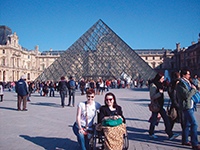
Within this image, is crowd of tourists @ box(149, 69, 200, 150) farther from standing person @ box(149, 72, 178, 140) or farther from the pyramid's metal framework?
the pyramid's metal framework

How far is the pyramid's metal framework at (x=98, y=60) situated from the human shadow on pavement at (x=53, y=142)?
735 inches

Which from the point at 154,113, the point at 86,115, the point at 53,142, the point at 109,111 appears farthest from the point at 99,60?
the point at 109,111

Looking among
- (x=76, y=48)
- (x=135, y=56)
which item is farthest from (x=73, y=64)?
(x=135, y=56)

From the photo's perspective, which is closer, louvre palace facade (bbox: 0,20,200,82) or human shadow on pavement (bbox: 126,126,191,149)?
human shadow on pavement (bbox: 126,126,191,149)

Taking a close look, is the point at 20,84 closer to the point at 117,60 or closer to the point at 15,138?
the point at 15,138

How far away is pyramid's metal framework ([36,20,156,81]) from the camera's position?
2231 cm

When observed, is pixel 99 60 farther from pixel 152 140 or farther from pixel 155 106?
pixel 152 140

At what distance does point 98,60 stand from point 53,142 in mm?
20179

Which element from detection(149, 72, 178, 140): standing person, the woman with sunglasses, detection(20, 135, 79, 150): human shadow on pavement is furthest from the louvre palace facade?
the woman with sunglasses

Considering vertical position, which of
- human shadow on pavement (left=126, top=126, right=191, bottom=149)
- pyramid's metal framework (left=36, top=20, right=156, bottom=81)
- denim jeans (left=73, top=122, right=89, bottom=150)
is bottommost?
human shadow on pavement (left=126, top=126, right=191, bottom=149)

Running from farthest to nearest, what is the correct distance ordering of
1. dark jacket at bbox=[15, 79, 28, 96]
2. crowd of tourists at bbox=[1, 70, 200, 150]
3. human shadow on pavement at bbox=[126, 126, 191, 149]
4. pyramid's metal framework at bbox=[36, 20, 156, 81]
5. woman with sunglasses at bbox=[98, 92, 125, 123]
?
pyramid's metal framework at bbox=[36, 20, 156, 81] < dark jacket at bbox=[15, 79, 28, 96] < human shadow on pavement at bbox=[126, 126, 191, 149] < woman with sunglasses at bbox=[98, 92, 125, 123] < crowd of tourists at bbox=[1, 70, 200, 150]

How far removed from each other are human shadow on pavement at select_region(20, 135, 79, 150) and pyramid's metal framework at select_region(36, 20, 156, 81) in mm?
18666

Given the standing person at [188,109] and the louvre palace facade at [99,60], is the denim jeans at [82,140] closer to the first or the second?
the standing person at [188,109]

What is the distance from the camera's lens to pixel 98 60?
76.5ft
